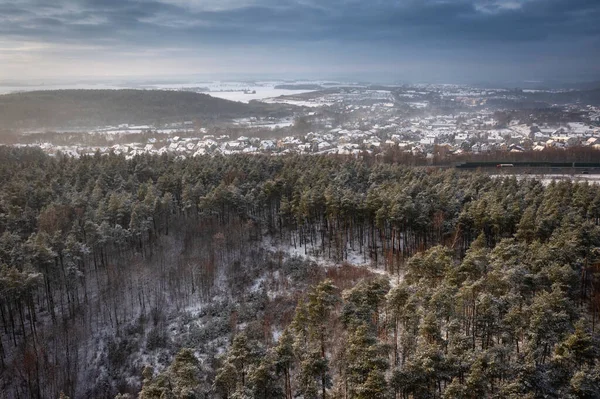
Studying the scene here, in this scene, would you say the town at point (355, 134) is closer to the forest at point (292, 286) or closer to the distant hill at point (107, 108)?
the distant hill at point (107, 108)

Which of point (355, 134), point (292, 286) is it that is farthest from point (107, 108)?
point (292, 286)

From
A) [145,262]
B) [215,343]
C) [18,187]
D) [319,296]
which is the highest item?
[18,187]

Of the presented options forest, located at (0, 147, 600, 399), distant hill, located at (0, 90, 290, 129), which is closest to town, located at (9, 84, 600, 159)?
distant hill, located at (0, 90, 290, 129)

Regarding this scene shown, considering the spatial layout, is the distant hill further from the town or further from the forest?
the forest

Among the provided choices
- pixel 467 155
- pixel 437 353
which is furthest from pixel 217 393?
pixel 467 155

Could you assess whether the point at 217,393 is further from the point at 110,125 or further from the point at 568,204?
the point at 110,125

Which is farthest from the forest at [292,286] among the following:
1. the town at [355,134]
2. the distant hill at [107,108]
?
the distant hill at [107,108]
